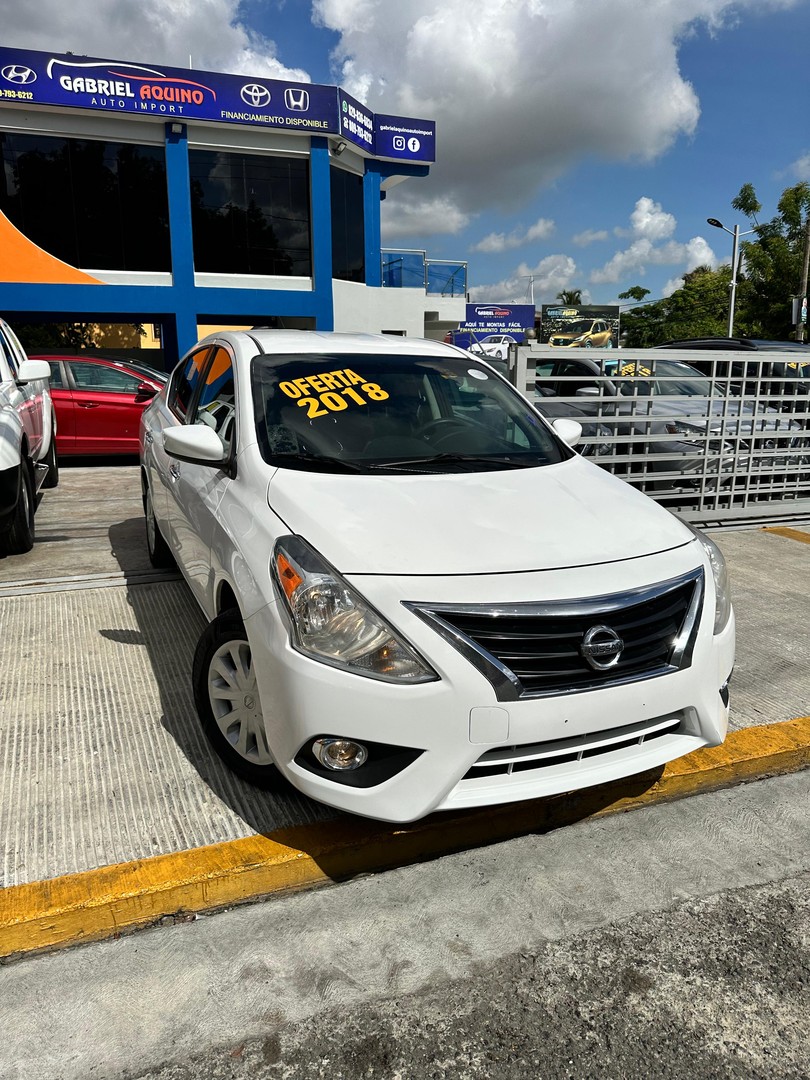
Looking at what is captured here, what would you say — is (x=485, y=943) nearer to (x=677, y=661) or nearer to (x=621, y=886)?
(x=621, y=886)

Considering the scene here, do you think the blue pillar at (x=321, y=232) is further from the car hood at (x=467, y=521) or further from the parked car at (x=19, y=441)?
the car hood at (x=467, y=521)

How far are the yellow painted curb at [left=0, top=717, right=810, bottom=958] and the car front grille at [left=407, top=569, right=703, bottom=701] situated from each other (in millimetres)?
663

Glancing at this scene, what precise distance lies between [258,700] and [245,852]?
1.59 feet

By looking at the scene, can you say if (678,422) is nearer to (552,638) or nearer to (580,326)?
(552,638)

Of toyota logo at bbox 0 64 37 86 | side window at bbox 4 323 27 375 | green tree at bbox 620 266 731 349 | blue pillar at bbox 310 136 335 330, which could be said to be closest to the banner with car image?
green tree at bbox 620 266 731 349

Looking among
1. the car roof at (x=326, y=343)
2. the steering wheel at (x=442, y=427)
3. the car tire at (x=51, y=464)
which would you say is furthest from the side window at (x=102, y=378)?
the steering wheel at (x=442, y=427)

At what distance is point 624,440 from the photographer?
22.6ft

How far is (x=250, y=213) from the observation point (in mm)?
21438

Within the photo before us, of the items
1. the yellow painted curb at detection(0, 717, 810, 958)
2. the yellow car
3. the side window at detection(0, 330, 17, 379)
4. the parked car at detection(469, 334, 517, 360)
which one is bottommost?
the yellow painted curb at detection(0, 717, 810, 958)

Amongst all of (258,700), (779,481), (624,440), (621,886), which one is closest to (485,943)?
(621,886)

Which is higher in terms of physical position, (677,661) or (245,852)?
(677,661)

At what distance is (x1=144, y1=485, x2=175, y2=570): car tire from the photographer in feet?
18.0

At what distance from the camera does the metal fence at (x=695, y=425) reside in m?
6.85

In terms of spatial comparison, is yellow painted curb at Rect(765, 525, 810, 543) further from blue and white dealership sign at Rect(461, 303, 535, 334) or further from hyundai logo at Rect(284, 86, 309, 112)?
blue and white dealership sign at Rect(461, 303, 535, 334)
